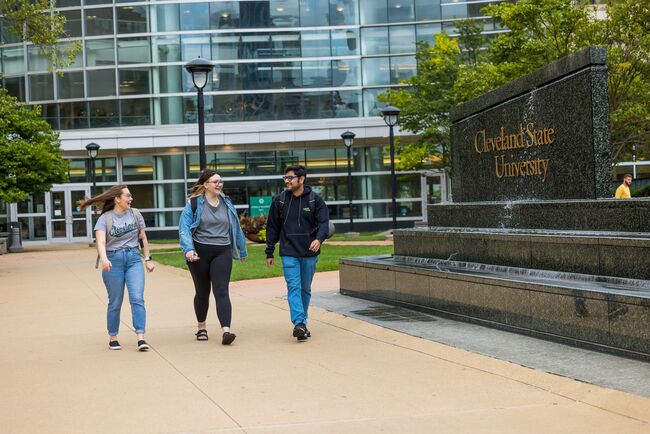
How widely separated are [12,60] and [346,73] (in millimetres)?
17835

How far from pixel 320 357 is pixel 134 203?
38.2 metres

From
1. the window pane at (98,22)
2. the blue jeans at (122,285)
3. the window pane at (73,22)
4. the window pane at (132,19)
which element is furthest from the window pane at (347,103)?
Answer: the blue jeans at (122,285)

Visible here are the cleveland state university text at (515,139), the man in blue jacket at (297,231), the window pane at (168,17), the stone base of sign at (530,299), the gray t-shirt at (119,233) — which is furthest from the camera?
the window pane at (168,17)

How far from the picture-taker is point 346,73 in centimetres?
4416

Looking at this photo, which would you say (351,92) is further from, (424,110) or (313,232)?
(313,232)

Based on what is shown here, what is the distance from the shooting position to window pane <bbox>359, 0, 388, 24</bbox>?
145 ft

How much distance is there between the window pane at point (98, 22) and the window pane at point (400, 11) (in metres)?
14.6

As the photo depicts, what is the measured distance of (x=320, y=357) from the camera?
8.33 metres

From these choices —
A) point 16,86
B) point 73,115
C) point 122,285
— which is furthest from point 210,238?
point 16,86

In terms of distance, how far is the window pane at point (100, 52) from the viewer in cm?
4462

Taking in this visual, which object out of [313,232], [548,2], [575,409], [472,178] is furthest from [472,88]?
[575,409]

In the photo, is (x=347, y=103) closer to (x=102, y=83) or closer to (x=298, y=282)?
(x=102, y=83)

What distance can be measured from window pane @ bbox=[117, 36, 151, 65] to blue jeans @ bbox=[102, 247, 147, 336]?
36.7 meters

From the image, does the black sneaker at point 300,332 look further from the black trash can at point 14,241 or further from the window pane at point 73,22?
the window pane at point 73,22
